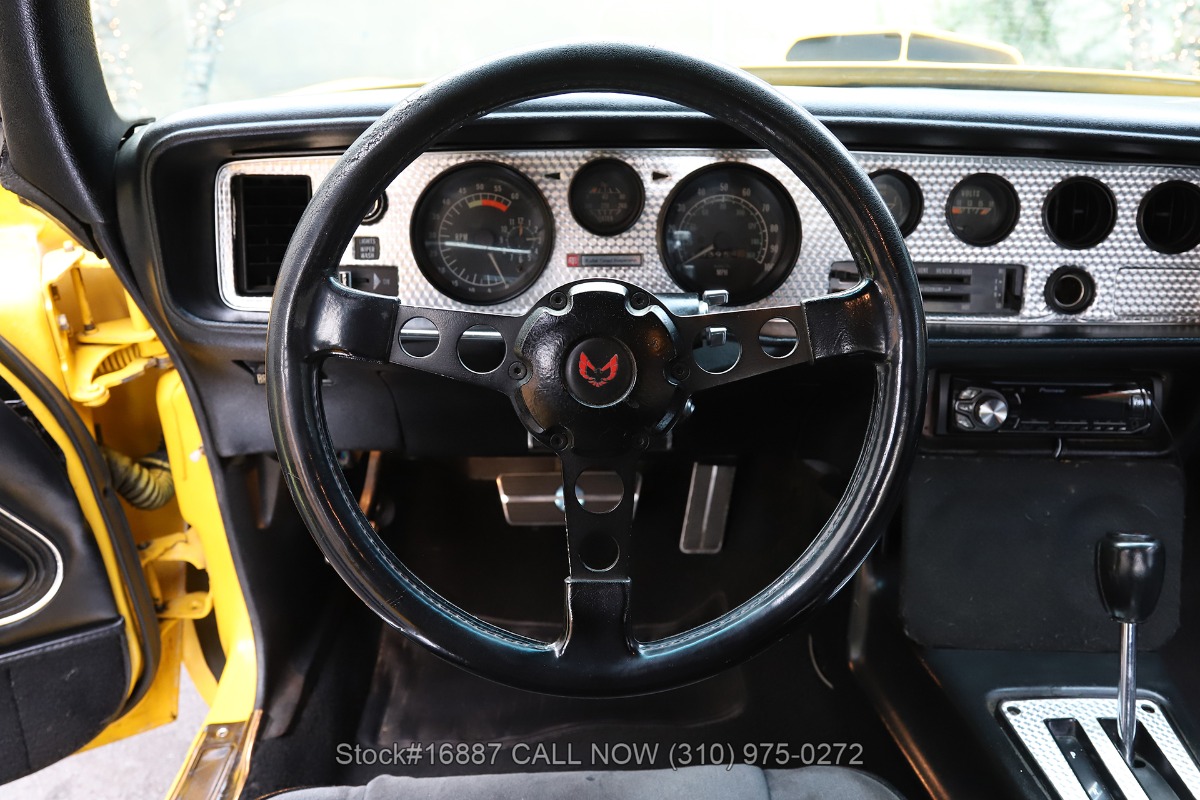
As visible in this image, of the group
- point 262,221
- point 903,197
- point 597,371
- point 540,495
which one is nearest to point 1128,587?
point 903,197

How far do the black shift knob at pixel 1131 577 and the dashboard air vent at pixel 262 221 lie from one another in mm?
1245

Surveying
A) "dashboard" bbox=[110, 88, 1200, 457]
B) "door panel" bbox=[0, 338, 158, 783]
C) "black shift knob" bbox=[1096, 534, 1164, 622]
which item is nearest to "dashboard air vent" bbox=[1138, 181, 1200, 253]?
"dashboard" bbox=[110, 88, 1200, 457]

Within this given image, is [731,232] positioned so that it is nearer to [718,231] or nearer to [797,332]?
[718,231]

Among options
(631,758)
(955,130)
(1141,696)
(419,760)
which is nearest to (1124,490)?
(1141,696)

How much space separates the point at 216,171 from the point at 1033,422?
1.32 meters

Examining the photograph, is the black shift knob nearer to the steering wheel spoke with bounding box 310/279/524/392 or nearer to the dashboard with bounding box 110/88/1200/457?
the dashboard with bounding box 110/88/1200/457

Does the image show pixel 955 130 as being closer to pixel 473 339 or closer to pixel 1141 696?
pixel 473 339

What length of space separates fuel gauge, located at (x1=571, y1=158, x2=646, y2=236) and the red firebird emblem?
0.36 metres

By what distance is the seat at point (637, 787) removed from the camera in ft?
3.59

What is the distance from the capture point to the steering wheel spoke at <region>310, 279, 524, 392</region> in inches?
35.3

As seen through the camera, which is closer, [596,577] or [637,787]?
[596,577]

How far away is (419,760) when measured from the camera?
5.38 feet

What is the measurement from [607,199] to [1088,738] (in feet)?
3.55

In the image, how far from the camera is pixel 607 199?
1239 millimetres
